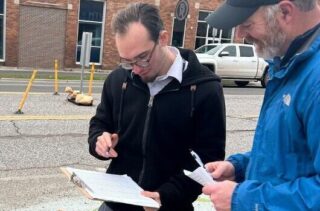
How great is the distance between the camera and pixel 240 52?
1936 cm

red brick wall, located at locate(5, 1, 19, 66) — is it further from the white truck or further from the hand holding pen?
the hand holding pen

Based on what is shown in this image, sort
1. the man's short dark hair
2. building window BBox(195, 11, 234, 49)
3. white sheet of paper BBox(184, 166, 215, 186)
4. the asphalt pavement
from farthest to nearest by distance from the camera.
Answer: building window BBox(195, 11, 234, 49)
the asphalt pavement
the man's short dark hair
white sheet of paper BBox(184, 166, 215, 186)

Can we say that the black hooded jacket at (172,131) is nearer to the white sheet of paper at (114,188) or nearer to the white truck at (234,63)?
the white sheet of paper at (114,188)

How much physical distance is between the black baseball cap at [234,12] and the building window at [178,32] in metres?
23.7

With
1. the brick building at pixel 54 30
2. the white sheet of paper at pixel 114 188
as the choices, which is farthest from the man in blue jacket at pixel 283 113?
the brick building at pixel 54 30

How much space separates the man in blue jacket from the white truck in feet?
54.3

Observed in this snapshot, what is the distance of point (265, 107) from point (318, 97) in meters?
0.37

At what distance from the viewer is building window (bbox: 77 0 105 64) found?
2311cm

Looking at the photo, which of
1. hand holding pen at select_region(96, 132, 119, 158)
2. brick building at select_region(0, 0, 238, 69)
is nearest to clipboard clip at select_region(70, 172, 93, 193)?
hand holding pen at select_region(96, 132, 119, 158)

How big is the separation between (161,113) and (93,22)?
21707 mm

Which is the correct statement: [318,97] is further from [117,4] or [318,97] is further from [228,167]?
[117,4]

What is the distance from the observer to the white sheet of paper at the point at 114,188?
2.08 meters

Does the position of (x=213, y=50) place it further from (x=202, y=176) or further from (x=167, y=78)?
(x=202, y=176)

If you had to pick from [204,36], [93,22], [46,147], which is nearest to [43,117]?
[46,147]
